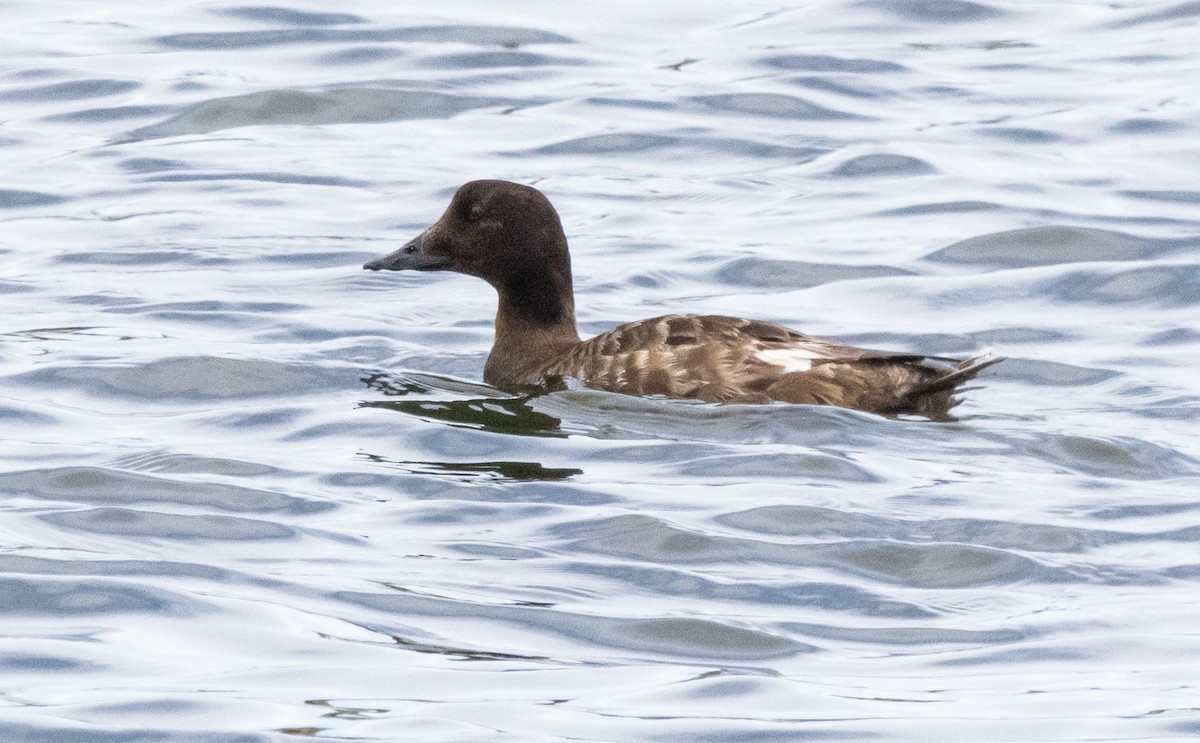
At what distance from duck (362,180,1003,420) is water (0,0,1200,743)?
0.13m

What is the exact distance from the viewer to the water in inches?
235

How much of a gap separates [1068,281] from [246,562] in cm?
603

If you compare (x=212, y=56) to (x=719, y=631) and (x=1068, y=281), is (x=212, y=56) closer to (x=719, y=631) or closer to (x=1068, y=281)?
(x=1068, y=281)

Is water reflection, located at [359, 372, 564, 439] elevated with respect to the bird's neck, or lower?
lower

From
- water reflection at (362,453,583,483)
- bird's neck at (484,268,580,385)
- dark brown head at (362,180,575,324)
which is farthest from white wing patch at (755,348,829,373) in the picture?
dark brown head at (362,180,575,324)

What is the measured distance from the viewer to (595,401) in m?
9.00

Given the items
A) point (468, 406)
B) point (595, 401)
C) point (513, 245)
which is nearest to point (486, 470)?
point (595, 401)

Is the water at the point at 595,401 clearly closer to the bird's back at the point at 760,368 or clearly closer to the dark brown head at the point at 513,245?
the bird's back at the point at 760,368

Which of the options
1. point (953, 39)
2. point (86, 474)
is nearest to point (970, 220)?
point (953, 39)

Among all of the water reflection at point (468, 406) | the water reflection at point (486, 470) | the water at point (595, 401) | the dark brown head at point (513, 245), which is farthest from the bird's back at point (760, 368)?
the water reflection at point (486, 470)

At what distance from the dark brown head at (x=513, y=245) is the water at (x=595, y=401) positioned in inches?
17.4

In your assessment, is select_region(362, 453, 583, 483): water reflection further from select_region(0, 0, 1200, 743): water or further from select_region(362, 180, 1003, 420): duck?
select_region(362, 180, 1003, 420): duck

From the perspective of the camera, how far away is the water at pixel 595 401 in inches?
235

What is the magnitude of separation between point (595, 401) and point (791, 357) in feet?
2.68
